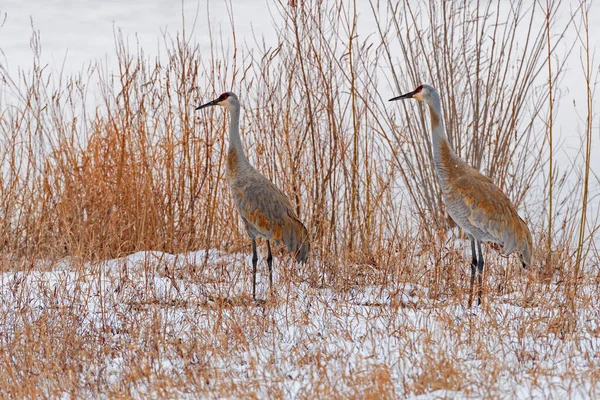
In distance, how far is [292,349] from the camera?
347 cm

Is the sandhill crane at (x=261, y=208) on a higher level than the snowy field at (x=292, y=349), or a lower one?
higher

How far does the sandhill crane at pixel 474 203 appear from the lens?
460 centimetres

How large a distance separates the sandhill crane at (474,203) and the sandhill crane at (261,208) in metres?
1.06

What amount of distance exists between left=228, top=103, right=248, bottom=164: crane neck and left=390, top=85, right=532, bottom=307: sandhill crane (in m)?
1.33

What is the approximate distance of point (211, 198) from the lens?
6.51 meters

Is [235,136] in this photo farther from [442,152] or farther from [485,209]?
[485,209]

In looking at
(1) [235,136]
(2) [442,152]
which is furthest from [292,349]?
(1) [235,136]

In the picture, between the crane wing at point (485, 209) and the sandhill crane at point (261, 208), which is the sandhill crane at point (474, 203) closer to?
the crane wing at point (485, 209)

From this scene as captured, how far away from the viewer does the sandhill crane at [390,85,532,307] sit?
15.1 ft

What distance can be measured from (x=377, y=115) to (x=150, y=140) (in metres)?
1.93

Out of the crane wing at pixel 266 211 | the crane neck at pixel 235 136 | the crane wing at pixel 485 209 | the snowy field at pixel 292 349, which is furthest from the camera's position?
the crane neck at pixel 235 136

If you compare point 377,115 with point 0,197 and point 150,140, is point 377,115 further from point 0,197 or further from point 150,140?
point 0,197

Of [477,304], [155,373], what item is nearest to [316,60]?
[477,304]

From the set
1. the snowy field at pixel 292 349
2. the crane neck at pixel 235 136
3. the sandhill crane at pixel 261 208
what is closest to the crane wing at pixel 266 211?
the sandhill crane at pixel 261 208
